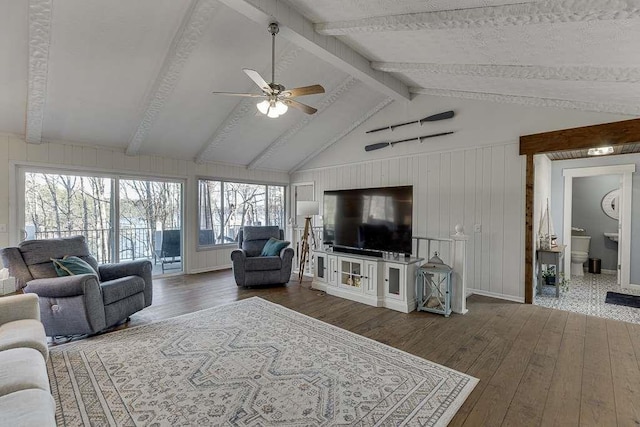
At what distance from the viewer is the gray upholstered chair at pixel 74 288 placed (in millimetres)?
2896

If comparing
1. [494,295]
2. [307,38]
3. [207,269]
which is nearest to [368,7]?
[307,38]

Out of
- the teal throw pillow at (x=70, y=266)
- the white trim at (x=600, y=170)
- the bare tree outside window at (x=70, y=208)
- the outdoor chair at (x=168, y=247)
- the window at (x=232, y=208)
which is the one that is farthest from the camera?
the window at (x=232, y=208)

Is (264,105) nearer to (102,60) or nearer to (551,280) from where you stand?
(102,60)

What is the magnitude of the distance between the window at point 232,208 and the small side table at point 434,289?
4.37 metres

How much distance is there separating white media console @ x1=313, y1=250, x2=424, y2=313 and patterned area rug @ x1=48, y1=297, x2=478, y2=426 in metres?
1.10

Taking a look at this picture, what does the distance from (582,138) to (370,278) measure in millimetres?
3224

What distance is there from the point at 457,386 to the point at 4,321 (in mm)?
3346

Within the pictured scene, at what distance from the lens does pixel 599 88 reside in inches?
121

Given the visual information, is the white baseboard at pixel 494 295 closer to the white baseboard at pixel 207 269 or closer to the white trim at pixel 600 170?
the white trim at pixel 600 170

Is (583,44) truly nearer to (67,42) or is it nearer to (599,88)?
(599,88)

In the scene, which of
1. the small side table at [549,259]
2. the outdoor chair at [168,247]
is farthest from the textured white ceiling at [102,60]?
the small side table at [549,259]

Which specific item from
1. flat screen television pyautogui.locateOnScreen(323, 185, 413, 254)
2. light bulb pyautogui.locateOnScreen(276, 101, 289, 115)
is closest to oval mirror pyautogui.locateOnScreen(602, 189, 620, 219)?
flat screen television pyautogui.locateOnScreen(323, 185, 413, 254)

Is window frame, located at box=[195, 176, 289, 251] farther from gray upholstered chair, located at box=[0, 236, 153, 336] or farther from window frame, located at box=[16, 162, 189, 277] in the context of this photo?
gray upholstered chair, located at box=[0, 236, 153, 336]

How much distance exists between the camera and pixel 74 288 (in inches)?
113
